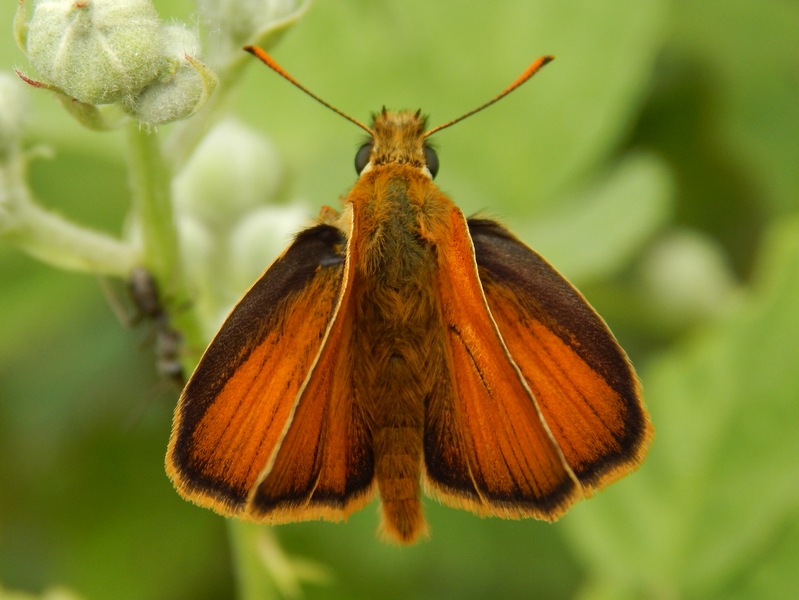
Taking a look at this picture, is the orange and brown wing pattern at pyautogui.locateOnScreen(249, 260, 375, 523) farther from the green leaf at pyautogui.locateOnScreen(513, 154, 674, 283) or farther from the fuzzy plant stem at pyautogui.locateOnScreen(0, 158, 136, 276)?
the green leaf at pyautogui.locateOnScreen(513, 154, 674, 283)

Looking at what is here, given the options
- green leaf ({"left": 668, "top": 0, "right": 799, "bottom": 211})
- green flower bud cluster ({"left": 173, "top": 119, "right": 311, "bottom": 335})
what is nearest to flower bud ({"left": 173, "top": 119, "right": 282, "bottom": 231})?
green flower bud cluster ({"left": 173, "top": 119, "right": 311, "bottom": 335})

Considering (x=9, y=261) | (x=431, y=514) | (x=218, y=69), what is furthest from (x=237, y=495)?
(x=9, y=261)

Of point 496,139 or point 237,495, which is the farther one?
point 496,139

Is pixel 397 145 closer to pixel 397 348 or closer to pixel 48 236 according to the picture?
pixel 397 348

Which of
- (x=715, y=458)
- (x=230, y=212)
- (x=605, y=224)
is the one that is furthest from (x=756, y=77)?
(x=230, y=212)

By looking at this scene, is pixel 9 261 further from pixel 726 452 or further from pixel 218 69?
pixel 726 452
